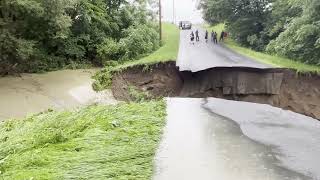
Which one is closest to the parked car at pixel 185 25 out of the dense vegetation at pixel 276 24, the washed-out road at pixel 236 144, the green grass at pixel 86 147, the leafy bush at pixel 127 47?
the dense vegetation at pixel 276 24

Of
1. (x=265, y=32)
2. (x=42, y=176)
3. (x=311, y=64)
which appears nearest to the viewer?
(x=42, y=176)

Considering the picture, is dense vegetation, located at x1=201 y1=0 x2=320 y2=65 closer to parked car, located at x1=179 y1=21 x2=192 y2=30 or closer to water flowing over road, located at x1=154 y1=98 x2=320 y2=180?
water flowing over road, located at x1=154 y1=98 x2=320 y2=180

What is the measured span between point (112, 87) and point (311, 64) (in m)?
11.7

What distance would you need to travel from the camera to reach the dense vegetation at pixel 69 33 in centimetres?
2314

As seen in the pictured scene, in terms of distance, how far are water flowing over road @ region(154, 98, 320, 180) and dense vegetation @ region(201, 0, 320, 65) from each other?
42.4 feet

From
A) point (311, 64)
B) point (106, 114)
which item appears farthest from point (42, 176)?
point (311, 64)

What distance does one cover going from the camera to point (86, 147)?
313 inches

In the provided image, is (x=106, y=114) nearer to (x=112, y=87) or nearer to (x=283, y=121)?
(x=283, y=121)

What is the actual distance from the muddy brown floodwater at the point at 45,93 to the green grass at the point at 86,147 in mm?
7388

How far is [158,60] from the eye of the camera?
26.6 meters

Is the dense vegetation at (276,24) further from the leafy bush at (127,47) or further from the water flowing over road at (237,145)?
the water flowing over road at (237,145)

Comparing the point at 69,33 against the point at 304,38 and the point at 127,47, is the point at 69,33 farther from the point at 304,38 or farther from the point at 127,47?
the point at 304,38

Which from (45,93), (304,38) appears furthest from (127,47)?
(304,38)

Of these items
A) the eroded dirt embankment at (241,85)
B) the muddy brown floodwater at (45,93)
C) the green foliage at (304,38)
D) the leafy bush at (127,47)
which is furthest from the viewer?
the leafy bush at (127,47)
